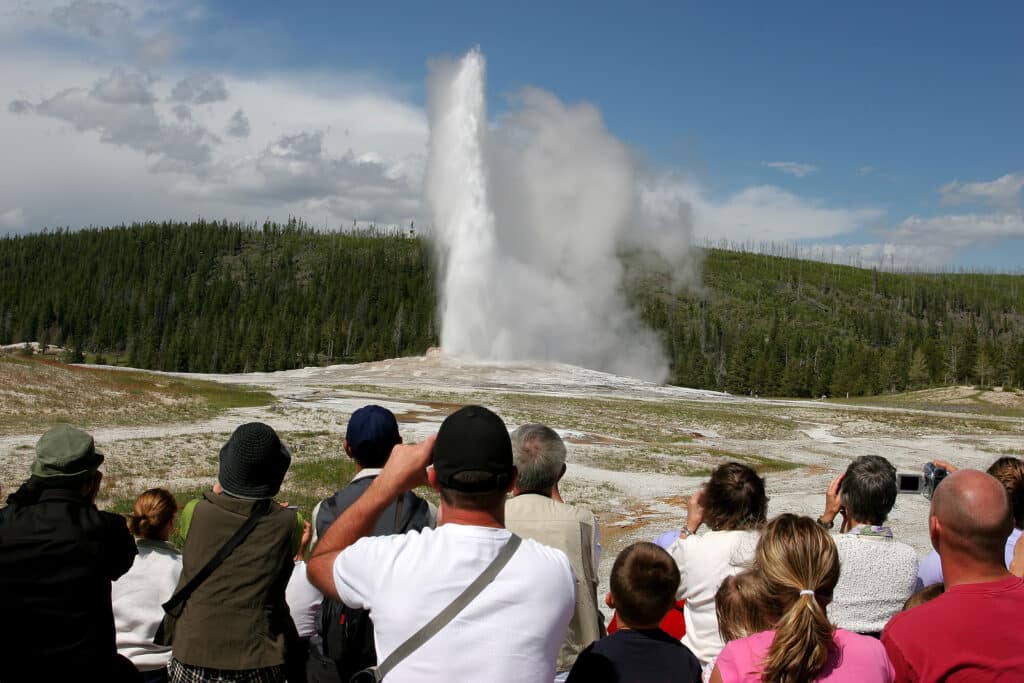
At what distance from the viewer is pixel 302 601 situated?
384cm

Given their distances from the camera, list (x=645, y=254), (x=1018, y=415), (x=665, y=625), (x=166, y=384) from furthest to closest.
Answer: (x=645, y=254), (x=1018, y=415), (x=166, y=384), (x=665, y=625)

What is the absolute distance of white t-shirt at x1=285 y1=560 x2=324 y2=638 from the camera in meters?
3.83

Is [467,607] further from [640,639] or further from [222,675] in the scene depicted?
[222,675]

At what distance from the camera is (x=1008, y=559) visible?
4.10m

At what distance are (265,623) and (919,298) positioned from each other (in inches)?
Result: 7063

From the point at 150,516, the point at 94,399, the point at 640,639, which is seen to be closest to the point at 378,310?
the point at 94,399

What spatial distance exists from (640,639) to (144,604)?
2.57m

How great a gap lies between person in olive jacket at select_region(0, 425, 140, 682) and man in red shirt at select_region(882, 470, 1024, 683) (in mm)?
2996

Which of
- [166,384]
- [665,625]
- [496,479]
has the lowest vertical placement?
[166,384]

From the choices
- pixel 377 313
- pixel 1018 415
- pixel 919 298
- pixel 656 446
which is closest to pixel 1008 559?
pixel 656 446

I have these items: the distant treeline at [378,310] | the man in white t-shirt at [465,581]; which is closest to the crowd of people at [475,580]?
the man in white t-shirt at [465,581]

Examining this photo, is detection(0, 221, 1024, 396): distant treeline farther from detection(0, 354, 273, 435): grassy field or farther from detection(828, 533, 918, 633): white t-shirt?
detection(828, 533, 918, 633): white t-shirt

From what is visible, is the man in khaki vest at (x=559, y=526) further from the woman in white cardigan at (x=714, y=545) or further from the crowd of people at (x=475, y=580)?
the woman in white cardigan at (x=714, y=545)

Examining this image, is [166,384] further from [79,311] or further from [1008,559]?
[79,311]
